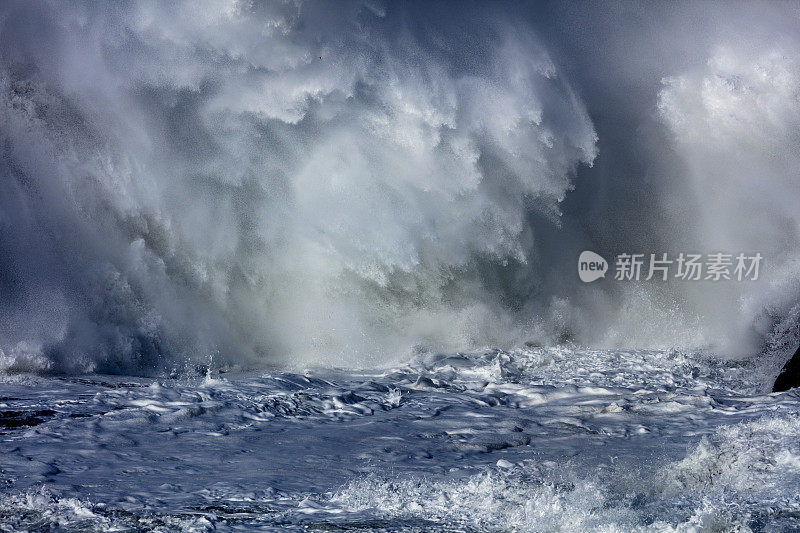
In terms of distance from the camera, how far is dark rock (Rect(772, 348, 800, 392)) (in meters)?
7.44

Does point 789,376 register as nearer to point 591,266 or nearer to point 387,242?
point 591,266

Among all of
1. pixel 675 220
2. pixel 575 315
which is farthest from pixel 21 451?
pixel 675 220

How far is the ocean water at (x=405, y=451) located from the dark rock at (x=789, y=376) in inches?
8.2

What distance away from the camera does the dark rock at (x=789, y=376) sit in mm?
7437

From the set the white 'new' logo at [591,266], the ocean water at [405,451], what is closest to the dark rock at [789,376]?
the ocean water at [405,451]

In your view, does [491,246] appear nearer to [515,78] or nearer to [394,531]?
[515,78]

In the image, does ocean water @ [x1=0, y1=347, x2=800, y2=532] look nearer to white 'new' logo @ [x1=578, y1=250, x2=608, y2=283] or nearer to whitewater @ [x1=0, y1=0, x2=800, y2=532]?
whitewater @ [x1=0, y1=0, x2=800, y2=532]

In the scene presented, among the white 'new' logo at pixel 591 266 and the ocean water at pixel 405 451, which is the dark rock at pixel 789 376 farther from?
the white 'new' logo at pixel 591 266

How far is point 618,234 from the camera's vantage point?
1142 centimetres

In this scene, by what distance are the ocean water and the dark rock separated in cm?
21

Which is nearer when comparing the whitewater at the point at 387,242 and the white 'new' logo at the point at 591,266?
the whitewater at the point at 387,242

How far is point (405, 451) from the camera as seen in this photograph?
5.50m

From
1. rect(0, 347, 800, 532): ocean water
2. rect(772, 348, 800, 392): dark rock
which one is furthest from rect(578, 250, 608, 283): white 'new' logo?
rect(772, 348, 800, 392): dark rock

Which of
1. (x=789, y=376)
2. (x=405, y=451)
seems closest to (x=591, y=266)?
(x=789, y=376)
